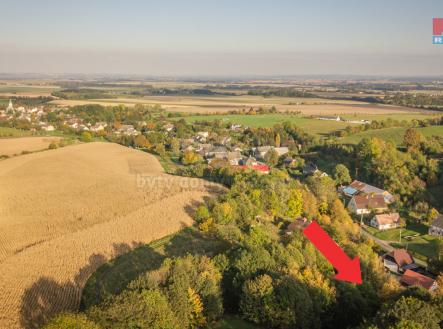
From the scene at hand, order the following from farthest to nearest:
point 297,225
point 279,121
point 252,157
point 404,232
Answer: point 279,121
point 252,157
point 404,232
point 297,225

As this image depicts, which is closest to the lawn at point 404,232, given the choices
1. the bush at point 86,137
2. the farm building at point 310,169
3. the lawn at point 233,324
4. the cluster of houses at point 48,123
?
the farm building at point 310,169

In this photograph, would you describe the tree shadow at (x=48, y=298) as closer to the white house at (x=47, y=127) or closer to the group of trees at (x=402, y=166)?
the group of trees at (x=402, y=166)

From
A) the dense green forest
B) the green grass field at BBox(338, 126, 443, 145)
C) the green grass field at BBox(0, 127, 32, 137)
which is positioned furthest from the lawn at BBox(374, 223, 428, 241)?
the green grass field at BBox(0, 127, 32, 137)

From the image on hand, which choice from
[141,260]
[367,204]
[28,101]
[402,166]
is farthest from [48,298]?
[28,101]

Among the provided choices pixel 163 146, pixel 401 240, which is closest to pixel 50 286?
pixel 401 240

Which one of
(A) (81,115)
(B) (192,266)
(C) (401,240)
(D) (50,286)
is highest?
(A) (81,115)

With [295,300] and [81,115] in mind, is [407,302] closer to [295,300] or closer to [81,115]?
[295,300]

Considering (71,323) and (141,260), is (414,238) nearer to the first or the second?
(141,260)
